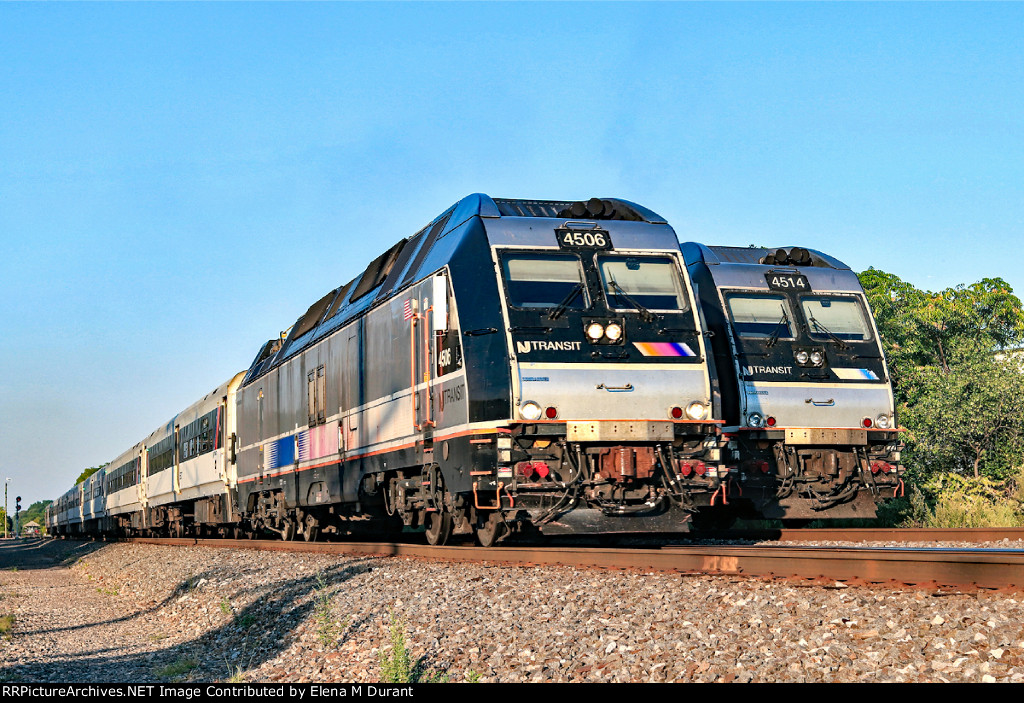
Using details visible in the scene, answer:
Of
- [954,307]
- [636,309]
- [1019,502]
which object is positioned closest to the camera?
[636,309]

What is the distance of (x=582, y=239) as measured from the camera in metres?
11.7

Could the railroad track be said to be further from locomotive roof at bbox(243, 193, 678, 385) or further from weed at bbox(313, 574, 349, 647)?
locomotive roof at bbox(243, 193, 678, 385)

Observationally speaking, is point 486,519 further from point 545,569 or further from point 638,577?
point 638,577

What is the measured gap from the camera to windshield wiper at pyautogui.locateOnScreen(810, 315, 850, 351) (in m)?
15.2

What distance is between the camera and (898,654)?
17.5 feet

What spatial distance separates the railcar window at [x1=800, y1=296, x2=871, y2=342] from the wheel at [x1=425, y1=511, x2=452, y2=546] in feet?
20.4

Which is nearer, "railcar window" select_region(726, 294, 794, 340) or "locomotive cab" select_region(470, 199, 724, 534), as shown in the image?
"locomotive cab" select_region(470, 199, 724, 534)

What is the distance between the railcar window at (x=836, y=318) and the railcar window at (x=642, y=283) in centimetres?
436

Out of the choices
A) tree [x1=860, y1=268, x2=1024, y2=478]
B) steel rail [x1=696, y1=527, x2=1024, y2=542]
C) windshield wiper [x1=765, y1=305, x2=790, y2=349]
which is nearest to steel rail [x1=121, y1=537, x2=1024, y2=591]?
steel rail [x1=696, y1=527, x2=1024, y2=542]

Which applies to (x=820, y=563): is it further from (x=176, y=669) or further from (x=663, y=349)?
(x=176, y=669)

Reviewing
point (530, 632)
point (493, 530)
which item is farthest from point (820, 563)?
point (493, 530)

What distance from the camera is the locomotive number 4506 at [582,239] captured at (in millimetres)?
11672
